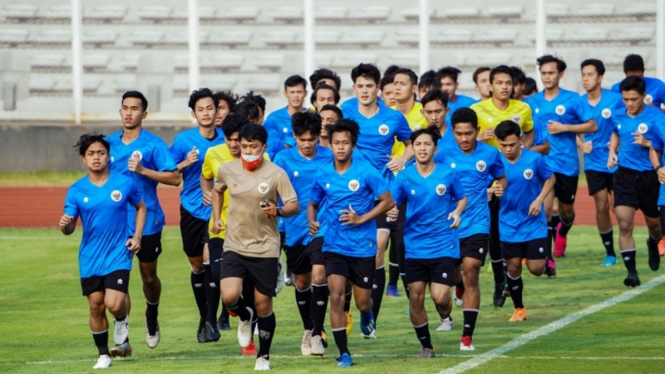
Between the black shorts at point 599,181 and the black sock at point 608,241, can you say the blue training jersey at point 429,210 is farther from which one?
the black sock at point 608,241

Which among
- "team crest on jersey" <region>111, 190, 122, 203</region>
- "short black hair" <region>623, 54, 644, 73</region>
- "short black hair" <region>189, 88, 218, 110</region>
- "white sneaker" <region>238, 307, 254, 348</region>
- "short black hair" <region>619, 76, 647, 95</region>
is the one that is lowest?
"white sneaker" <region>238, 307, 254, 348</region>

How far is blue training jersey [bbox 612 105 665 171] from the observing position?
1502 centimetres

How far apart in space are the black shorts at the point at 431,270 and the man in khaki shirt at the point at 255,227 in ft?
3.52

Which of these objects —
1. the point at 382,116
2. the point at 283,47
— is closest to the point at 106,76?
the point at 283,47

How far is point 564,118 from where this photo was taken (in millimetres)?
16297

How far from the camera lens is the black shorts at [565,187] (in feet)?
54.4

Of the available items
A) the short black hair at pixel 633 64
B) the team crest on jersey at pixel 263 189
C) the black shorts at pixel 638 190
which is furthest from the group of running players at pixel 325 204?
the short black hair at pixel 633 64

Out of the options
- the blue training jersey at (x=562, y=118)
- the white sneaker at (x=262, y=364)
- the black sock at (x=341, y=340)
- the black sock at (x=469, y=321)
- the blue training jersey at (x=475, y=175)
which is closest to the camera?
the white sneaker at (x=262, y=364)

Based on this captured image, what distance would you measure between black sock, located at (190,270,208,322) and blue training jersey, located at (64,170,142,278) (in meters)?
1.79

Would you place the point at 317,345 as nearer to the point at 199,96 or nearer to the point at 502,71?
the point at 199,96

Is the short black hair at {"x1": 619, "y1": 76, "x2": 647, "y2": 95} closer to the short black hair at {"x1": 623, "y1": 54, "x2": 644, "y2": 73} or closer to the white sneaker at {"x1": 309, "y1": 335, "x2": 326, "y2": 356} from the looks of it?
the short black hair at {"x1": 623, "y1": 54, "x2": 644, "y2": 73}

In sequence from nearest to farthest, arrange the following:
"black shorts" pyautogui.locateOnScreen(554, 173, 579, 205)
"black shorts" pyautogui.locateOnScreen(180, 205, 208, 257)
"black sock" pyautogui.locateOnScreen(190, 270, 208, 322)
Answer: "black sock" pyautogui.locateOnScreen(190, 270, 208, 322)
"black shorts" pyautogui.locateOnScreen(180, 205, 208, 257)
"black shorts" pyautogui.locateOnScreen(554, 173, 579, 205)

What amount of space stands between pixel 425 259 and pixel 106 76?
20.2 metres

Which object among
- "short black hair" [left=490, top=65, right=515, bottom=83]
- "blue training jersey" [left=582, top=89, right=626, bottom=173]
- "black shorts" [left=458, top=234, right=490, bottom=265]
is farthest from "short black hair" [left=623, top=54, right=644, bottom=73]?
"black shorts" [left=458, top=234, right=490, bottom=265]
